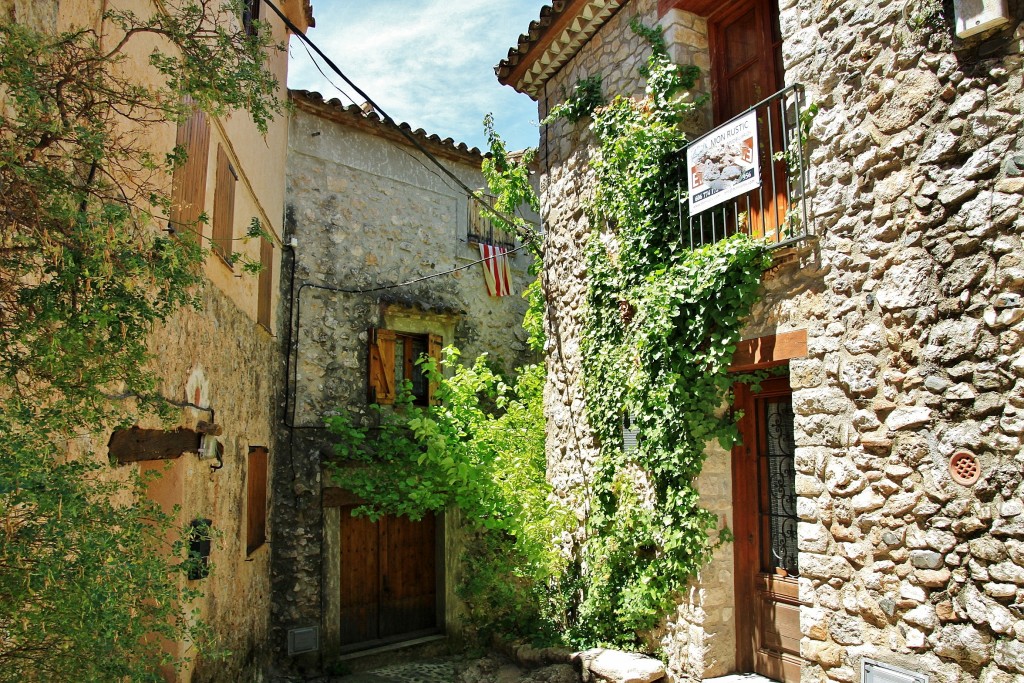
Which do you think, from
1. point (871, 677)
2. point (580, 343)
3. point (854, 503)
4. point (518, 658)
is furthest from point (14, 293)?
point (518, 658)

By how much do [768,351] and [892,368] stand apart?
2.88 ft

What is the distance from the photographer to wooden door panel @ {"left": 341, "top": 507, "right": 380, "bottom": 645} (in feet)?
29.5

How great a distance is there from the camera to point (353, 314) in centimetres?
917

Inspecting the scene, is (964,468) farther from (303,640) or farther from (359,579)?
(359,579)

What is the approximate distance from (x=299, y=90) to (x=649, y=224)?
5478 mm

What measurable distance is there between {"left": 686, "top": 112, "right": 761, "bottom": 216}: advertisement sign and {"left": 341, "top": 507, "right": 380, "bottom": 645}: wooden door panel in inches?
239

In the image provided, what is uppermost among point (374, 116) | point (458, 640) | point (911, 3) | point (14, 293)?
point (374, 116)

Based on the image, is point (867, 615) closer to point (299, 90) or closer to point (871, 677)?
point (871, 677)

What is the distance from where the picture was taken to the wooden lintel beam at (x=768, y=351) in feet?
14.2

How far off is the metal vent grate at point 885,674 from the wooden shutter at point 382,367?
6547mm

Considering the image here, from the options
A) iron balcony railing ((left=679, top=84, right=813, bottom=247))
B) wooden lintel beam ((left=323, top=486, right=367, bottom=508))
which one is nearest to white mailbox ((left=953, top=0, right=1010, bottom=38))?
iron balcony railing ((left=679, top=84, right=813, bottom=247))

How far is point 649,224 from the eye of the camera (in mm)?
5375

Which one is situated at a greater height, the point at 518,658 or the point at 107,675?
the point at 107,675

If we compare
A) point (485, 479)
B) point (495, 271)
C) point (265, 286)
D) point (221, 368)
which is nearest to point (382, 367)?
A: point (265, 286)
